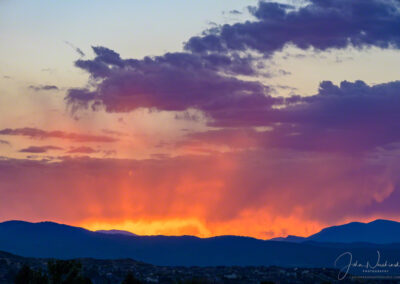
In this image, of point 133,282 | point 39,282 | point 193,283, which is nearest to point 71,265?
point 39,282

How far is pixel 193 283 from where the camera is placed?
19175cm

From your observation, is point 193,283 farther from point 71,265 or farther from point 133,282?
point 71,265

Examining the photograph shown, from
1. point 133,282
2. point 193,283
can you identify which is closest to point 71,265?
point 133,282

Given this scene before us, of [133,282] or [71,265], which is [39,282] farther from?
[133,282]

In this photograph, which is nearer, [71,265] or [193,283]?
[71,265]

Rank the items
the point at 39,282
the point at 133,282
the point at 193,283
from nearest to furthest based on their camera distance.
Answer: the point at 39,282, the point at 133,282, the point at 193,283

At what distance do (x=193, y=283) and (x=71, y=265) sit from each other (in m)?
53.9

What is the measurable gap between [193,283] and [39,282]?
59.8 metres

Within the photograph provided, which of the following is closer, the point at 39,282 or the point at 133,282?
the point at 39,282

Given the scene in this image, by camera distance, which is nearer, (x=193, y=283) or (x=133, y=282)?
(x=133, y=282)

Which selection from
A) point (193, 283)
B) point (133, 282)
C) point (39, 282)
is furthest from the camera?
point (193, 283)

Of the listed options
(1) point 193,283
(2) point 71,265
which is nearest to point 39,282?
(2) point 71,265

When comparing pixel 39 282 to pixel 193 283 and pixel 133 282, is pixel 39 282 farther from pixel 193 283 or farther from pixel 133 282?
pixel 193 283

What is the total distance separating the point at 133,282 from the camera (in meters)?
167
